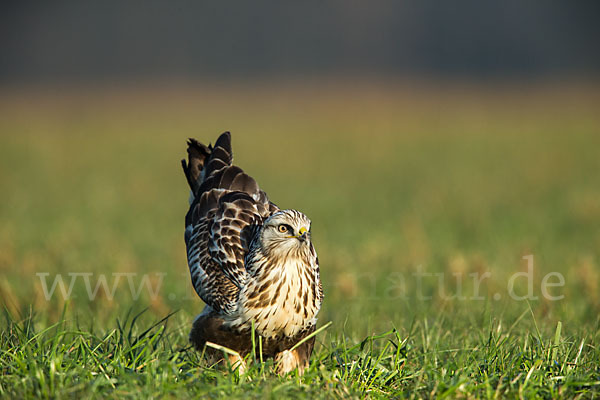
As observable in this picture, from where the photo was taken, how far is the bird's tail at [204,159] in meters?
6.50

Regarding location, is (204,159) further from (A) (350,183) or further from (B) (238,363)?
(A) (350,183)

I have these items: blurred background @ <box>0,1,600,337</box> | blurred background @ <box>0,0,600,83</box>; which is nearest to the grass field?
blurred background @ <box>0,1,600,337</box>

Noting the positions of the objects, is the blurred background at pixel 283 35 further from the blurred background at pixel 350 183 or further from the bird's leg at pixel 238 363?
the bird's leg at pixel 238 363

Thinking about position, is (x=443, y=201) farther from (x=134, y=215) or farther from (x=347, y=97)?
(x=347, y=97)

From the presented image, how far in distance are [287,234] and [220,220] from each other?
0.95 meters

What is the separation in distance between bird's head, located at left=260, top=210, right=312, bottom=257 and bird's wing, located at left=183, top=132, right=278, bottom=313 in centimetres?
35

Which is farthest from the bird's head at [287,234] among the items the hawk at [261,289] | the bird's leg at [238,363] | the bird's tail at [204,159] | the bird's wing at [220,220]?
the bird's tail at [204,159]

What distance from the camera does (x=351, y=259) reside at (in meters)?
9.49

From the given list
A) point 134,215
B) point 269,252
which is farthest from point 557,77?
point 269,252

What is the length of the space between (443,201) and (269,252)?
9.39 meters

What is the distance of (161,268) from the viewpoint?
30.0 ft

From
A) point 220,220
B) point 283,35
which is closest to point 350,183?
point 220,220

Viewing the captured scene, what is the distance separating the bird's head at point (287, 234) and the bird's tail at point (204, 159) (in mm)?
1543

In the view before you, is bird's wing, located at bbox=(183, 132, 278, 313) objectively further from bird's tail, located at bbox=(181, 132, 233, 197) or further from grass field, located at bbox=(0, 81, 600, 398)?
grass field, located at bbox=(0, 81, 600, 398)
